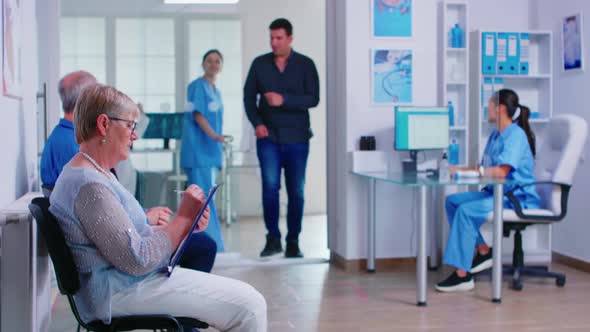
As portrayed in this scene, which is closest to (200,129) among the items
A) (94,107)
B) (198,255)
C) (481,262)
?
(481,262)

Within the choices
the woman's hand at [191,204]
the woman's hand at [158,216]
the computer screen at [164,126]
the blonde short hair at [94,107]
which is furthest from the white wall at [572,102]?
the blonde short hair at [94,107]

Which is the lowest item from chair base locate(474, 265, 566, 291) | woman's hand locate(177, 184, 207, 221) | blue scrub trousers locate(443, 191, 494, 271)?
chair base locate(474, 265, 566, 291)

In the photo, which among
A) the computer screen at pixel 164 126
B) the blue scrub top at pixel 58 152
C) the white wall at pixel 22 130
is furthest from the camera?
the computer screen at pixel 164 126

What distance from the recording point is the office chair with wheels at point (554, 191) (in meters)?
4.85

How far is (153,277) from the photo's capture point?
2.33 metres

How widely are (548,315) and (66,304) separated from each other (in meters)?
2.74

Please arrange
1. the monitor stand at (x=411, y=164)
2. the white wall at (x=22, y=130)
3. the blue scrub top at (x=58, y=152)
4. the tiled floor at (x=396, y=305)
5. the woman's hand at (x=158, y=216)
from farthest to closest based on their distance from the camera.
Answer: the monitor stand at (x=411, y=164)
the tiled floor at (x=396, y=305)
the blue scrub top at (x=58, y=152)
the woman's hand at (x=158, y=216)
the white wall at (x=22, y=130)

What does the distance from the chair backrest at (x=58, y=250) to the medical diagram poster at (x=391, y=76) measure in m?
3.62

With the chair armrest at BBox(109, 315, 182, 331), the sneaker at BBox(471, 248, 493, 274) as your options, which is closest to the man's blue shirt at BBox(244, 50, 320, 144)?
the sneaker at BBox(471, 248, 493, 274)

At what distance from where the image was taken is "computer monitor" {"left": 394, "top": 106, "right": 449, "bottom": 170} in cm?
528

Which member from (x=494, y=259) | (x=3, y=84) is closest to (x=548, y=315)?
(x=494, y=259)

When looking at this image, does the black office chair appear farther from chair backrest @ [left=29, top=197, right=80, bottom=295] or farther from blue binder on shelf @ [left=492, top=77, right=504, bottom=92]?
blue binder on shelf @ [left=492, top=77, right=504, bottom=92]

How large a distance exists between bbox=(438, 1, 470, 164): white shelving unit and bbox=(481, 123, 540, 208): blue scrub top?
0.66 m

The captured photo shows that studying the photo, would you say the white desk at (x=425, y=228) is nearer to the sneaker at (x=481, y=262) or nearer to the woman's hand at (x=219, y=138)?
the sneaker at (x=481, y=262)
